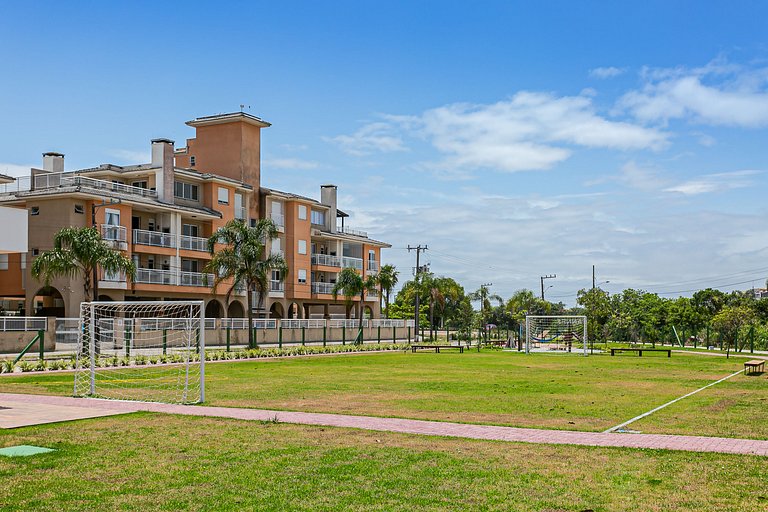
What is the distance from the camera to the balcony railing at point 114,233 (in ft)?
180

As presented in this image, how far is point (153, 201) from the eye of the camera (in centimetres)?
5991

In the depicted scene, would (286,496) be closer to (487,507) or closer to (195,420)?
(487,507)

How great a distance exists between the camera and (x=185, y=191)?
65.3 meters

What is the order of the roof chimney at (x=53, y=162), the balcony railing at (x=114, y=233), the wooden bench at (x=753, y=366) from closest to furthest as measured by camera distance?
the wooden bench at (x=753, y=366), the balcony railing at (x=114, y=233), the roof chimney at (x=53, y=162)

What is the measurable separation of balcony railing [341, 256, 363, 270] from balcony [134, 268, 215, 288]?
21.3 metres

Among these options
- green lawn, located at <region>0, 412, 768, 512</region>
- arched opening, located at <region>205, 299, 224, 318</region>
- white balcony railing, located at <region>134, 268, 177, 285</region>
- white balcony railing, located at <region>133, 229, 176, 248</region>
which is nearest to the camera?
green lawn, located at <region>0, 412, 768, 512</region>

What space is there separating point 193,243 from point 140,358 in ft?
93.6

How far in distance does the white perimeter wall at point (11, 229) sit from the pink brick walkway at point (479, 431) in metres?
5.33

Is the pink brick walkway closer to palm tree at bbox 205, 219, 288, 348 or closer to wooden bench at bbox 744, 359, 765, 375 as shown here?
wooden bench at bbox 744, 359, 765, 375

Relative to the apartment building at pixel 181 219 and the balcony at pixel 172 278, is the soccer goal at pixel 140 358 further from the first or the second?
the apartment building at pixel 181 219

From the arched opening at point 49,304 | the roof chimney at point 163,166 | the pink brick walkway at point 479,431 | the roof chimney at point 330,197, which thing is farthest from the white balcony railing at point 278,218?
the pink brick walkway at point 479,431

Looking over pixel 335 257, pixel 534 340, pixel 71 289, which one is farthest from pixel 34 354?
pixel 534 340

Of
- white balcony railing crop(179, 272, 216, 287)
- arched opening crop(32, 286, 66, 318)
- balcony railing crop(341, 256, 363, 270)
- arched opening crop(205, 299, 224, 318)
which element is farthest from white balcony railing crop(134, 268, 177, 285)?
balcony railing crop(341, 256, 363, 270)

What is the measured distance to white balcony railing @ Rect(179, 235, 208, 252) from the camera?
2453 inches
